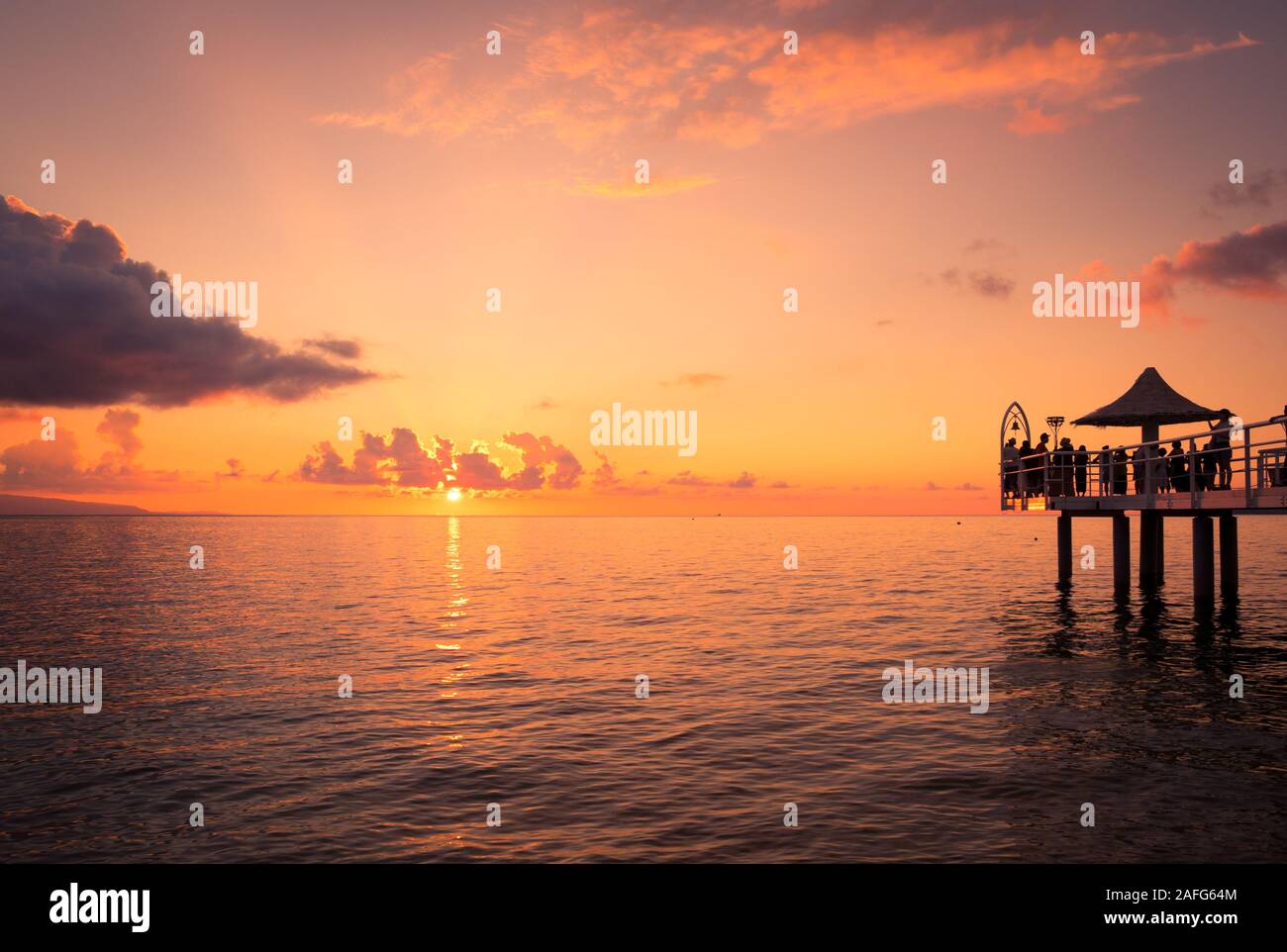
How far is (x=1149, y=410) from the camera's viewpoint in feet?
113

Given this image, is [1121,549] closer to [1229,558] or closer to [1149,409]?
[1229,558]

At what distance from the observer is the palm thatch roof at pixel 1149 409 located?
33781 mm

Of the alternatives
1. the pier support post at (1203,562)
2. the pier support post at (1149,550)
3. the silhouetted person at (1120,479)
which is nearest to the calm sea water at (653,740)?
the pier support post at (1203,562)

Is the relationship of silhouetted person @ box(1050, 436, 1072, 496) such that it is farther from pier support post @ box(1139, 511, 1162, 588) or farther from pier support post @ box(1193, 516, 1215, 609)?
pier support post @ box(1193, 516, 1215, 609)

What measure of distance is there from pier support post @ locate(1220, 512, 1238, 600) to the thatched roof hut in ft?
13.0

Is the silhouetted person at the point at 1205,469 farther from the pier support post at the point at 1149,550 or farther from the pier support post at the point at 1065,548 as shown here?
the pier support post at the point at 1065,548

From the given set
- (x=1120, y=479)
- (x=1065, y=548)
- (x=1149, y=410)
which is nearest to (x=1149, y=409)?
(x=1149, y=410)

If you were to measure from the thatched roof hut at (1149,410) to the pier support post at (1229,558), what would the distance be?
3.96 m

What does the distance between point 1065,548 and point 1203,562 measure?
1262 centimetres

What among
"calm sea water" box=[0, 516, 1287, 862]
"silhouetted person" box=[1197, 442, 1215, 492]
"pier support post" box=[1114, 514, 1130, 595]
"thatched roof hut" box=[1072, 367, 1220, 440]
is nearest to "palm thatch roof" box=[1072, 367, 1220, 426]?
"thatched roof hut" box=[1072, 367, 1220, 440]

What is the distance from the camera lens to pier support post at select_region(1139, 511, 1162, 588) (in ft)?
124
